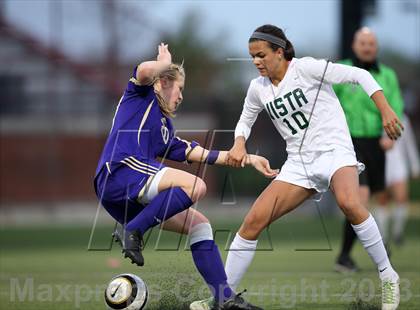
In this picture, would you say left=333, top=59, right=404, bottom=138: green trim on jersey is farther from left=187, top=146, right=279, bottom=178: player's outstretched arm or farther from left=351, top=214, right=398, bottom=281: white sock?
left=351, top=214, right=398, bottom=281: white sock

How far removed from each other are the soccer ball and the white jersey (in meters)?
1.25

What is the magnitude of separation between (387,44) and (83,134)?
7645 mm

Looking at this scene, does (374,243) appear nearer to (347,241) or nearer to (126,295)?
(126,295)

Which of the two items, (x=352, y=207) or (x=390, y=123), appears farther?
(x=352, y=207)

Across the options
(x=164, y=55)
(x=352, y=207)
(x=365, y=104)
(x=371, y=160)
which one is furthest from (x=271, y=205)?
(x=371, y=160)

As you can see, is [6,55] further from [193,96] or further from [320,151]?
[320,151]

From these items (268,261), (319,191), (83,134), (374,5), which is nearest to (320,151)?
(319,191)

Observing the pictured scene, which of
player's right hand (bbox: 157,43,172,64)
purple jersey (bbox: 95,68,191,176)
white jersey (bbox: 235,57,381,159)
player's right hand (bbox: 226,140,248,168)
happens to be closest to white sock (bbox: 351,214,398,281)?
white jersey (bbox: 235,57,381,159)

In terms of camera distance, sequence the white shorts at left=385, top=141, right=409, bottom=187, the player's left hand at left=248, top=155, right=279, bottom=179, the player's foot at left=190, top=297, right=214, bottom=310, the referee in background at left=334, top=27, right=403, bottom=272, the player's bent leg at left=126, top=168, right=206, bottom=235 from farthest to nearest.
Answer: the white shorts at left=385, top=141, right=409, bottom=187, the referee in background at left=334, top=27, right=403, bottom=272, the player's left hand at left=248, top=155, right=279, bottom=179, the player's foot at left=190, top=297, right=214, bottom=310, the player's bent leg at left=126, top=168, right=206, bottom=235

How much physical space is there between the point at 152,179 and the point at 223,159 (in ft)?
2.18

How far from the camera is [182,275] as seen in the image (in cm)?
624

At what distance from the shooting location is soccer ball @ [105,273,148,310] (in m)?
5.78

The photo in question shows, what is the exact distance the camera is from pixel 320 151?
6.09 meters

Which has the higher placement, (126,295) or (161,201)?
(161,201)
